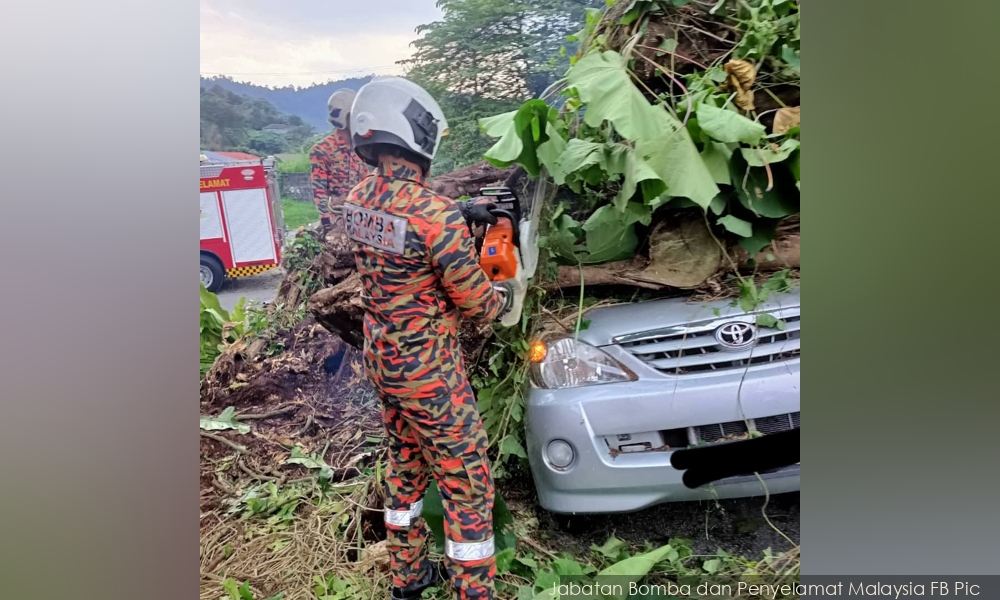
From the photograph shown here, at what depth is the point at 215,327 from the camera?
2848 millimetres

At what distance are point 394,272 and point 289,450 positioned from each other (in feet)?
3.41

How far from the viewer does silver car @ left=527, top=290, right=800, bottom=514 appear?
8.18ft

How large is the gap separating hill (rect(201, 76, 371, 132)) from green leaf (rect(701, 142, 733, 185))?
4.61 feet

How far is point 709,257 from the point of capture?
8.65 ft

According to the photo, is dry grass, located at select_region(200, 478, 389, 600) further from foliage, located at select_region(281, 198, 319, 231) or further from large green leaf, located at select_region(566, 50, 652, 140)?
large green leaf, located at select_region(566, 50, 652, 140)

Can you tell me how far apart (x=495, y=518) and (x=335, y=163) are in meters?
1.54

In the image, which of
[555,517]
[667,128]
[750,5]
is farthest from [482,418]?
[750,5]

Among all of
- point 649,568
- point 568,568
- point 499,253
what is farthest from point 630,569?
point 499,253

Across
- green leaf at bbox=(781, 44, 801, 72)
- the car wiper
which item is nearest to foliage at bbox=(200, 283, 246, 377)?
the car wiper

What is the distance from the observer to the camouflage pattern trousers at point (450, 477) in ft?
7.98

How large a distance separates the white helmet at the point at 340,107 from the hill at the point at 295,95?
0.02 m

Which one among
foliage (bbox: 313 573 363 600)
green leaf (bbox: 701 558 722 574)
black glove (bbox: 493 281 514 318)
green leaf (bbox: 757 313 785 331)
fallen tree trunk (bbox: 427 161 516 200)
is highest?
fallen tree trunk (bbox: 427 161 516 200)

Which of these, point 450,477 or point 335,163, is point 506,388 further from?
point 335,163

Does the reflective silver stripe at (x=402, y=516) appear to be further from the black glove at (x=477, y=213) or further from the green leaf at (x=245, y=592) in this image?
the black glove at (x=477, y=213)
